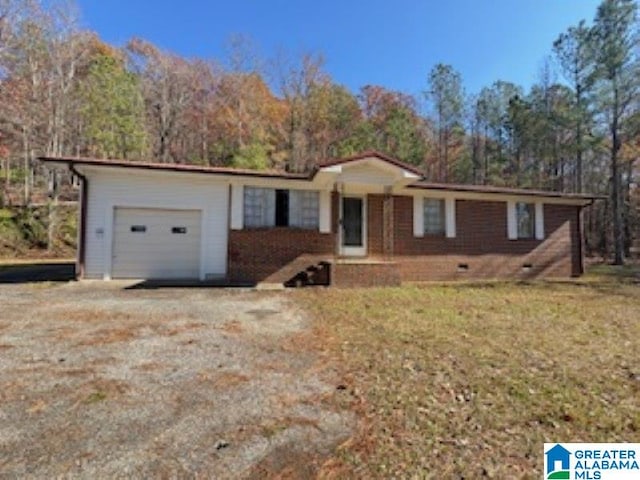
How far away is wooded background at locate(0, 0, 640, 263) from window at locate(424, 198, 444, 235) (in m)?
13.2

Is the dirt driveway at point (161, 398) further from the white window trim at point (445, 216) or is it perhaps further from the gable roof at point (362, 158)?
the white window trim at point (445, 216)

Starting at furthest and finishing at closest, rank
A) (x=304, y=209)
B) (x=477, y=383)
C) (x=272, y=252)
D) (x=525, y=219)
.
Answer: (x=525, y=219) < (x=304, y=209) < (x=272, y=252) < (x=477, y=383)

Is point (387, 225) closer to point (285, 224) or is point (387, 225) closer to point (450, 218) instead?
point (450, 218)

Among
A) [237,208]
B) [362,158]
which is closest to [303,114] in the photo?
[362,158]

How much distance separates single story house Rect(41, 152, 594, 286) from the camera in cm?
972

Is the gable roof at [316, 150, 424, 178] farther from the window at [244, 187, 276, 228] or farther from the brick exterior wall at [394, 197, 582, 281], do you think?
the window at [244, 187, 276, 228]

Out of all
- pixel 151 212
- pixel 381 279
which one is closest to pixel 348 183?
pixel 381 279

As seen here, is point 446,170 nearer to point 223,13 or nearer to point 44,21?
point 223,13

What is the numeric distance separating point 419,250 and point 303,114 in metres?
18.3

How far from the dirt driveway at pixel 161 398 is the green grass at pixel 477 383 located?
35cm

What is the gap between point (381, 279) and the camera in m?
10.2

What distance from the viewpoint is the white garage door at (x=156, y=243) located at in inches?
388

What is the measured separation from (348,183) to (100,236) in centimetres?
671

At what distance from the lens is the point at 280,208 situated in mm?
10672
